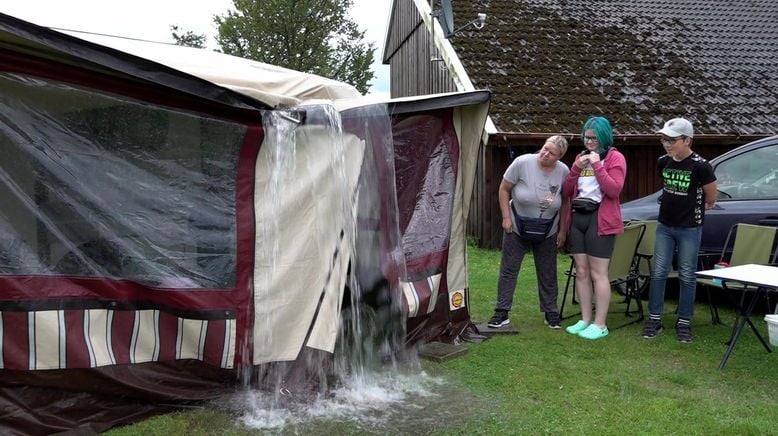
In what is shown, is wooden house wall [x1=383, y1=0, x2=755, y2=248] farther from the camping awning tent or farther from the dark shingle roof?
the camping awning tent

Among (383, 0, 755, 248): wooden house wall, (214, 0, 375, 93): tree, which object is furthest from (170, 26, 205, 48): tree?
(383, 0, 755, 248): wooden house wall

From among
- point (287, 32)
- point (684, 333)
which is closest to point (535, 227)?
point (684, 333)

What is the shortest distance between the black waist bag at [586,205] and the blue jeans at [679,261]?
1.72 feet

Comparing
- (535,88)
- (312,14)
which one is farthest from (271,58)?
(535,88)

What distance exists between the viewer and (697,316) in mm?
6262

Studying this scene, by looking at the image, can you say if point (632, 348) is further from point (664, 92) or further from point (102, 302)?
point (664, 92)

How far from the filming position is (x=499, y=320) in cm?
564

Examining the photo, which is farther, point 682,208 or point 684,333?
point 684,333

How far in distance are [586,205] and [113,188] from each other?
3399 mm

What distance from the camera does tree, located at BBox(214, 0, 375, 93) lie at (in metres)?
28.0

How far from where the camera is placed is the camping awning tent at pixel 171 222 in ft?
10.5

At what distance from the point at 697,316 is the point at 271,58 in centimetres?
2413

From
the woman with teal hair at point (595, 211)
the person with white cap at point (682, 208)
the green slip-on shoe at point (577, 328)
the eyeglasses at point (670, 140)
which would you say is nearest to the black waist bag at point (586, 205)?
the woman with teal hair at point (595, 211)

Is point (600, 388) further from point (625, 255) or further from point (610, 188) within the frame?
point (625, 255)
